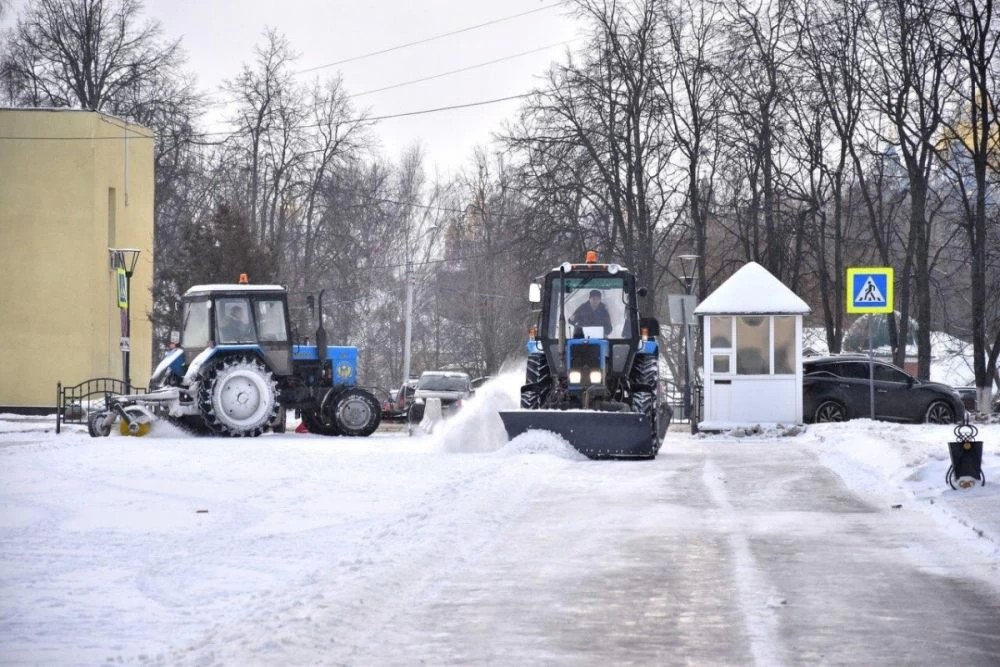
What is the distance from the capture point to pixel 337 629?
21.9 feet

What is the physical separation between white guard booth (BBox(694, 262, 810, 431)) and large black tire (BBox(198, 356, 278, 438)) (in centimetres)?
795

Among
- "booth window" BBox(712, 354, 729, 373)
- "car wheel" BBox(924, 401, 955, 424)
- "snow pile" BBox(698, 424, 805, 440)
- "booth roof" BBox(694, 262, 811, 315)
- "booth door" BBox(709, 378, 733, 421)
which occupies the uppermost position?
"booth roof" BBox(694, 262, 811, 315)

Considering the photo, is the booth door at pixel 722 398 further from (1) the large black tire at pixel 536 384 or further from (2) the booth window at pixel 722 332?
(1) the large black tire at pixel 536 384

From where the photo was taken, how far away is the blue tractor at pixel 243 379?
23969 millimetres

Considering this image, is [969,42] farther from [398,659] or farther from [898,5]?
[398,659]

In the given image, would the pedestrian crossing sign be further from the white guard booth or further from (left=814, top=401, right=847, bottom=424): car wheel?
(left=814, top=401, right=847, bottom=424): car wheel

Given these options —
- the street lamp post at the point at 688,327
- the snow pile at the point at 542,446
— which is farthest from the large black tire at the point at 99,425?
the street lamp post at the point at 688,327

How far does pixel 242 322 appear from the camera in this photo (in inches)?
981

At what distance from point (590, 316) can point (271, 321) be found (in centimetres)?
738

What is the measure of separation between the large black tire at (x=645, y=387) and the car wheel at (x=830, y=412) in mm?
8805

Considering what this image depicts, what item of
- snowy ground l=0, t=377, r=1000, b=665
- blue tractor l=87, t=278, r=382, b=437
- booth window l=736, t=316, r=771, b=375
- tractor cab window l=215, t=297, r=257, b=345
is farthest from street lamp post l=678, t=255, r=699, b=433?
snowy ground l=0, t=377, r=1000, b=665

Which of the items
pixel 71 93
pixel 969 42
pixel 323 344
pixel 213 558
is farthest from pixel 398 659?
pixel 71 93

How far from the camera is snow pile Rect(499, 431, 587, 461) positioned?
691 inches

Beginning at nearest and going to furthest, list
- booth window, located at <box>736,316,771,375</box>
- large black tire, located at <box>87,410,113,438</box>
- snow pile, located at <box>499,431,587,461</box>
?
snow pile, located at <box>499,431,587,461</box> → large black tire, located at <box>87,410,113,438</box> → booth window, located at <box>736,316,771,375</box>
